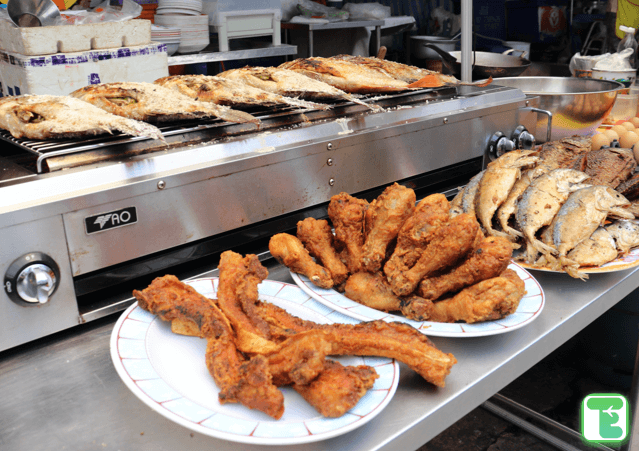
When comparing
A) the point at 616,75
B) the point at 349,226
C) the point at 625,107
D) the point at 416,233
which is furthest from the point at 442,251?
the point at 616,75

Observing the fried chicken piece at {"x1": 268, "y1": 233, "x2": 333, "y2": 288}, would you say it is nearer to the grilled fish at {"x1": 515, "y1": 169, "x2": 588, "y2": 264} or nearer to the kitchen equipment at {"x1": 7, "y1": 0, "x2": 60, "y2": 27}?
the grilled fish at {"x1": 515, "y1": 169, "x2": 588, "y2": 264}

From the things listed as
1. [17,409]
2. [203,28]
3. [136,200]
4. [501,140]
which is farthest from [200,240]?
[203,28]

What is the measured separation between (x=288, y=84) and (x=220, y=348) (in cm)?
102

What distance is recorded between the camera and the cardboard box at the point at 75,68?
122 inches

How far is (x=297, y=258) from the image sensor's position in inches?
47.0

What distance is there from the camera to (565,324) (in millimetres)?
1204

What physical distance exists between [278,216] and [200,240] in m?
0.24

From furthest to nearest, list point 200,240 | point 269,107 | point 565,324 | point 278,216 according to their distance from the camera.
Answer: point 269,107 < point 278,216 < point 200,240 < point 565,324

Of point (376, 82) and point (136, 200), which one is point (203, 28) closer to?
point (376, 82)

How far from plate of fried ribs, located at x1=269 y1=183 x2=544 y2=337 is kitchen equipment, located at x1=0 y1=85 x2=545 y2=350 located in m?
0.20

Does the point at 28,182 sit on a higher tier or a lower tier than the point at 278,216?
higher

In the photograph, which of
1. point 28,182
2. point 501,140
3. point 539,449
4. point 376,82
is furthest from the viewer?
point 539,449

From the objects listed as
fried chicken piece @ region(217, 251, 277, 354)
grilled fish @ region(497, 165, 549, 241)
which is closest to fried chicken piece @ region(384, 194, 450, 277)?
fried chicken piece @ region(217, 251, 277, 354)
